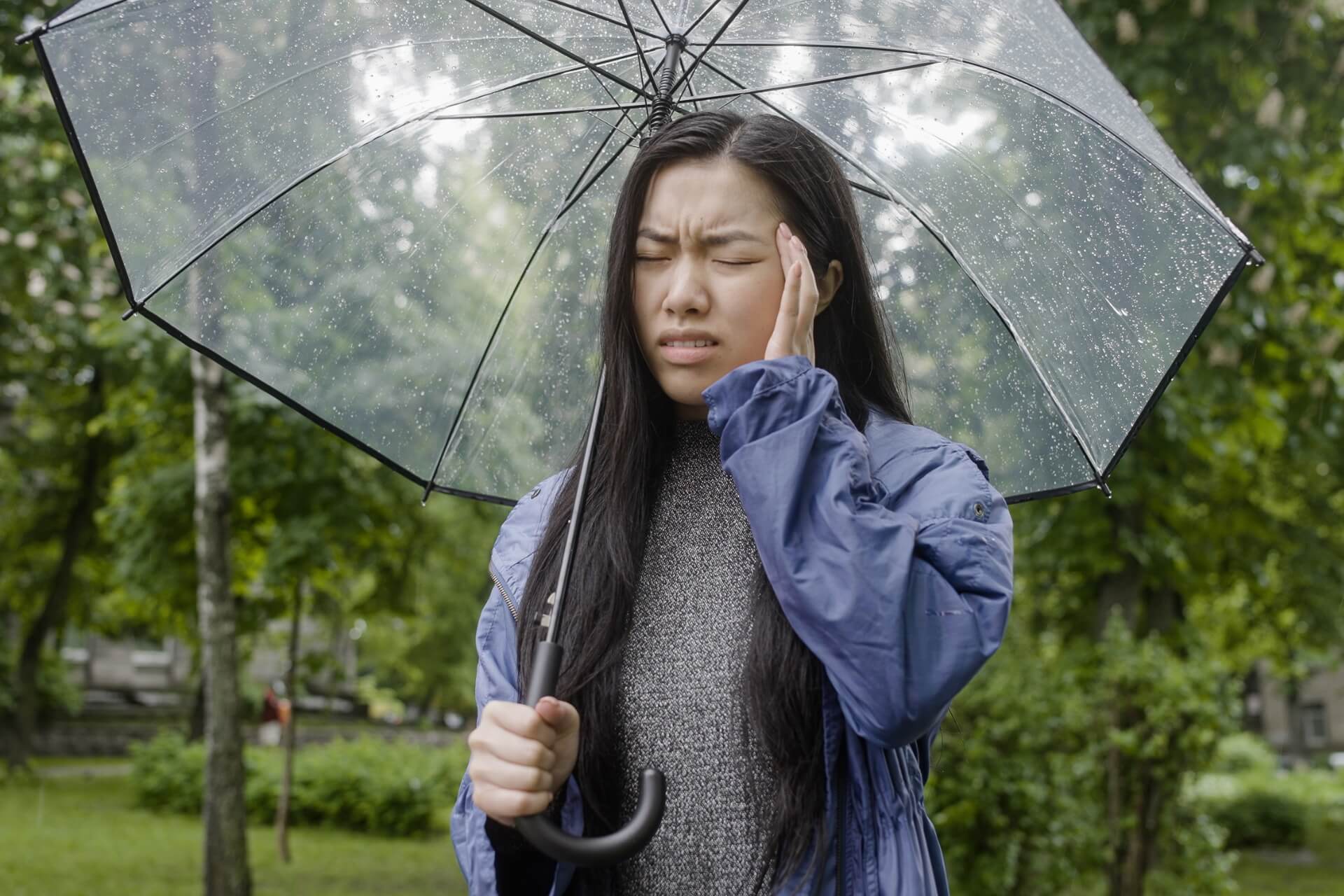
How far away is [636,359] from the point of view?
2.20 metres

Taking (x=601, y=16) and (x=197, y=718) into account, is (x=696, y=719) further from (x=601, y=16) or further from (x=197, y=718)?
(x=197, y=718)

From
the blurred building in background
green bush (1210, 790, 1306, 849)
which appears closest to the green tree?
green bush (1210, 790, 1306, 849)

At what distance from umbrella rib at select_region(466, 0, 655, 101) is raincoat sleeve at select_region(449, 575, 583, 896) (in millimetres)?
1229

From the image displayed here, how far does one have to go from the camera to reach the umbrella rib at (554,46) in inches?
102

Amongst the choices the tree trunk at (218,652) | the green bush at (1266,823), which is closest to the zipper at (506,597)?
the tree trunk at (218,652)

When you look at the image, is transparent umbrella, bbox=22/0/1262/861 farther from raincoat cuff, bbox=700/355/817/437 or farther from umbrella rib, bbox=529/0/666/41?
raincoat cuff, bbox=700/355/817/437

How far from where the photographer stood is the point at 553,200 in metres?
2.76

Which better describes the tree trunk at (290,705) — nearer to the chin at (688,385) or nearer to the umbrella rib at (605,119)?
the umbrella rib at (605,119)

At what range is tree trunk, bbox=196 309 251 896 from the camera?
8.73 metres

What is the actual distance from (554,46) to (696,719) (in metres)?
1.41

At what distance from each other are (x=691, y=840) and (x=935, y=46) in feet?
5.06

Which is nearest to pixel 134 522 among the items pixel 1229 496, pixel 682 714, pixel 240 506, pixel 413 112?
pixel 240 506

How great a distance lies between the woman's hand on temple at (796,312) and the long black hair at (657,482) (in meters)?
0.14

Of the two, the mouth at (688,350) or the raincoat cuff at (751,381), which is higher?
the mouth at (688,350)
